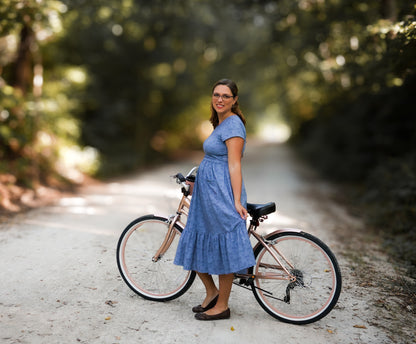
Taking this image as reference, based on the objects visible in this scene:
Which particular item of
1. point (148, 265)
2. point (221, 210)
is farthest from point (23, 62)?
point (221, 210)

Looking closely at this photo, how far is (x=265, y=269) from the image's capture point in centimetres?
367

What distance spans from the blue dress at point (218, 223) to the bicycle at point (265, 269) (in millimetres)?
246

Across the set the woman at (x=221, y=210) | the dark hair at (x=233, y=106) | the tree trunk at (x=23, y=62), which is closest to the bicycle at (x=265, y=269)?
the woman at (x=221, y=210)

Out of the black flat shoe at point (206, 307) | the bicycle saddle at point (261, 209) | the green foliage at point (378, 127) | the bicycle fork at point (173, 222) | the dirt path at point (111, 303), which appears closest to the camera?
the dirt path at point (111, 303)

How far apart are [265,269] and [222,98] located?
1570mm

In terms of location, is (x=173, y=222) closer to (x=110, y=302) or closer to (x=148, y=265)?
(x=148, y=265)

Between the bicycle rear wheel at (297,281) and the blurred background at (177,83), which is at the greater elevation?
the blurred background at (177,83)

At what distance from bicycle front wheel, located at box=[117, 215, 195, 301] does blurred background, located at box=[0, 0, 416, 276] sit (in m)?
3.02

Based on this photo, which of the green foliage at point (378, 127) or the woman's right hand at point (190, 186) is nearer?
the woman's right hand at point (190, 186)

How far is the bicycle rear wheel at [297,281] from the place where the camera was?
3502mm

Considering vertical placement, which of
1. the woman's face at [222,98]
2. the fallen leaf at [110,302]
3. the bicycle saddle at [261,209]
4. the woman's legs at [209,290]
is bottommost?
the fallen leaf at [110,302]

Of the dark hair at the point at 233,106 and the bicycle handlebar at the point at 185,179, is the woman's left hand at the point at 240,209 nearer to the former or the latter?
the bicycle handlebar at the point at 185,179

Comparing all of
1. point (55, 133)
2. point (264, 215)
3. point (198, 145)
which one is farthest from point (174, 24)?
point (264, 215)

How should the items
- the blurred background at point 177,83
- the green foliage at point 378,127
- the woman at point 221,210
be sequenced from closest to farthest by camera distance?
the woman at point 221,210 → the green foliage at point 378,127 → the blurred background at point 177,83
